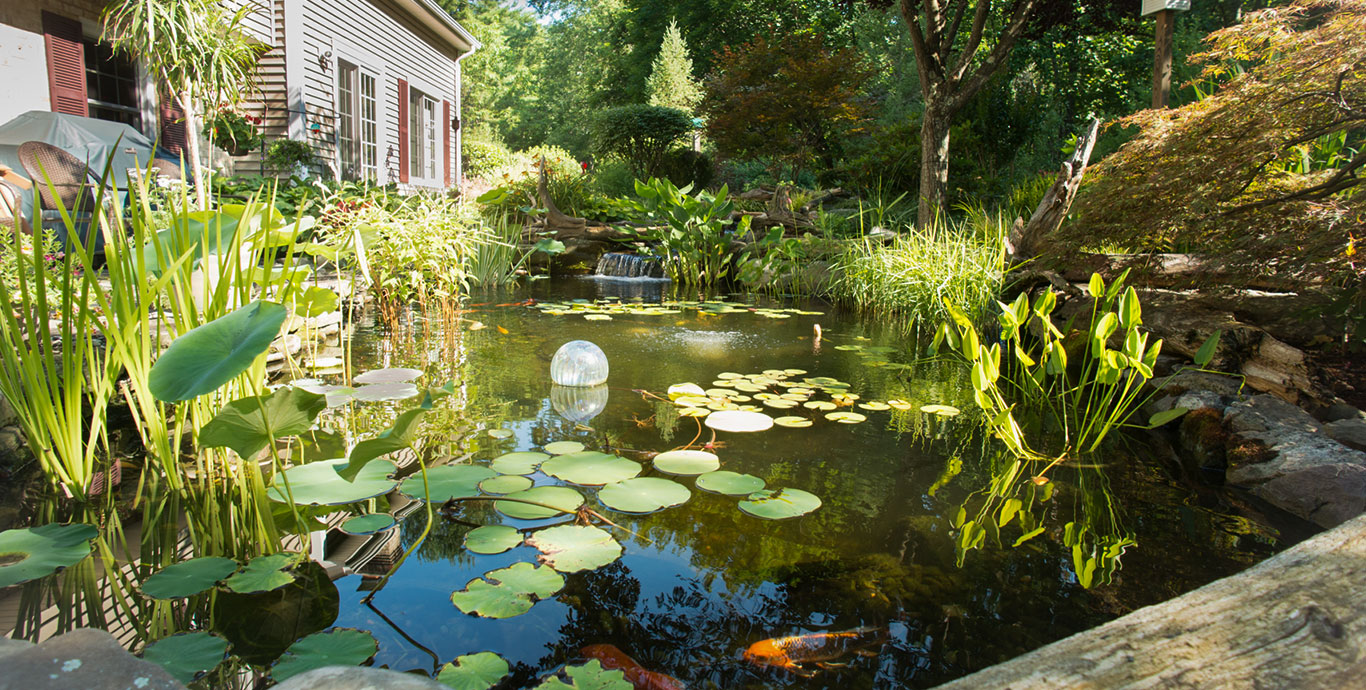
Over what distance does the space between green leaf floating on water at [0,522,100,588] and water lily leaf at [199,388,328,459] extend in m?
0.36

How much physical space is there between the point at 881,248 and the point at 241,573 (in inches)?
179

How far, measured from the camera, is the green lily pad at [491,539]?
1.56 meters

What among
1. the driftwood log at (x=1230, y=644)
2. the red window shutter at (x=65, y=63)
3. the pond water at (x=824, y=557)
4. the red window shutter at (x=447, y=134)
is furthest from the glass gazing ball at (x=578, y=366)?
the red window shutter at (x=447, y=134)

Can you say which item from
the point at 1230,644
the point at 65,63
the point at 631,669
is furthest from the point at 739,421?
the point at 65,63

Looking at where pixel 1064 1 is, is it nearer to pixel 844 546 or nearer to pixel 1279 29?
pixel 1279 29

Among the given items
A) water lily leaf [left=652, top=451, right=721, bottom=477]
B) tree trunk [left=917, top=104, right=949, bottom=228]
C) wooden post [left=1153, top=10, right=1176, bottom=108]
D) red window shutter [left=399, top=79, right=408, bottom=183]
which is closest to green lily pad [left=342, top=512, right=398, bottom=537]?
water lily leaf [left=652, top=451, right=721, bottom=477]

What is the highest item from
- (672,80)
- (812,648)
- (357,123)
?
(672,80)

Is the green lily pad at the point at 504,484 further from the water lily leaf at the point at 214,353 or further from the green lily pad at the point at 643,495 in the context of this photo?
the water lily leaf at the point at 214,353

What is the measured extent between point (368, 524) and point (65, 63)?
6.69m

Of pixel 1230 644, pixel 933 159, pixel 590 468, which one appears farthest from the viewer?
pixel 933 159

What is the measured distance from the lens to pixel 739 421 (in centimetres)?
252

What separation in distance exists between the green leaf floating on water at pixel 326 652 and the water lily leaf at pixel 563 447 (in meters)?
0.98

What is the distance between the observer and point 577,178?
11711 millimetres

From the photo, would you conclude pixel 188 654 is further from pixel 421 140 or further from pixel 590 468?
pixel 421 140
